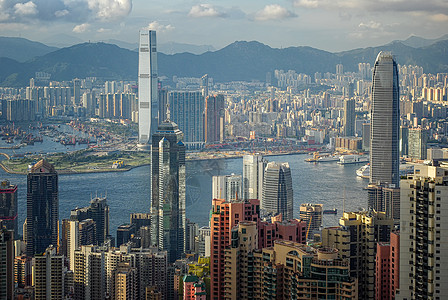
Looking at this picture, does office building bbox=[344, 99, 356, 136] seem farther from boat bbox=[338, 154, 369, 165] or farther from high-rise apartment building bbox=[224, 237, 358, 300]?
high-rise apartment building bbox=[224, 237, 358, 300]

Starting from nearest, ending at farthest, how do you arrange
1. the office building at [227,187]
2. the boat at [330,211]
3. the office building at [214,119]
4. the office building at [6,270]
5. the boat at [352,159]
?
the office building at [6,270] → the boat at [330,211] → the office building at [227,187] → the boat at [352,159] → the office building at [214,119]

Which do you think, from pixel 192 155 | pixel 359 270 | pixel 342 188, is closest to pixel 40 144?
pixel 192 155

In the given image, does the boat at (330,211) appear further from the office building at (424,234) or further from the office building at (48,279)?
the office building at (424,234)

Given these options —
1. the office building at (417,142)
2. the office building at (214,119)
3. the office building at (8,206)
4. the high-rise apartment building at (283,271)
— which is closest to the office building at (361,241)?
the high-rise apartment building at (283,271)

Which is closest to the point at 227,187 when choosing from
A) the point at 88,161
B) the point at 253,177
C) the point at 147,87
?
the point at 253,177

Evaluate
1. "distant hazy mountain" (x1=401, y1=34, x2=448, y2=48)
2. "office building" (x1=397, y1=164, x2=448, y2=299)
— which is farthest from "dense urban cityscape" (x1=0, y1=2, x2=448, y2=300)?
"distant hazy mountain" (x1=401, y1=34, x2=448, y2=48)
